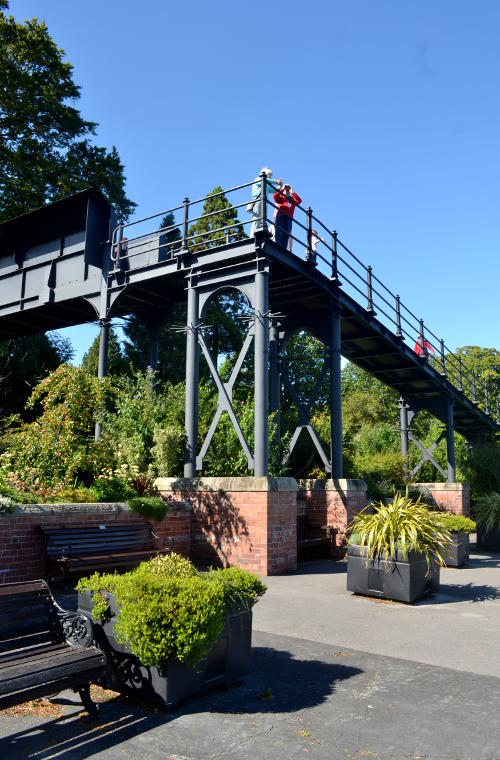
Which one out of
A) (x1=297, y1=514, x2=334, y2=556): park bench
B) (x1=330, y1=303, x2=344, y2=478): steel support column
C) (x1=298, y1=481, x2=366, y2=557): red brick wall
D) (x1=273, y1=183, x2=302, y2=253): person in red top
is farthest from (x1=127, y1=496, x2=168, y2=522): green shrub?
(x1=273, y1=183, x2=302, y2=253): person in red top

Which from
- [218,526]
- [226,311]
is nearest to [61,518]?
[218,526]

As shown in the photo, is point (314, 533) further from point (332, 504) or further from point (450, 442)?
point (450, 442)

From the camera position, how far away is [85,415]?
11805 millimetres

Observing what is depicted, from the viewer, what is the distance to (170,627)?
13.3ft

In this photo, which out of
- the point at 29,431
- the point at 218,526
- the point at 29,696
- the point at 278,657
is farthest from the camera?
the point at 29,431

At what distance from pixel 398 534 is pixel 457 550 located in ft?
13.4

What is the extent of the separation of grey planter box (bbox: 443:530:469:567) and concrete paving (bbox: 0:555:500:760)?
16.2ft

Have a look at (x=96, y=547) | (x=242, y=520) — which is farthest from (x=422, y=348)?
(x=96, y=547)

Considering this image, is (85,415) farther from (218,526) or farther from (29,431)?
(218,526)

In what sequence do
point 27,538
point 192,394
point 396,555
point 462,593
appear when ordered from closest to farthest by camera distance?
1. point 27,538
2. point 396,555
3. point 462,593
4. point 192,394

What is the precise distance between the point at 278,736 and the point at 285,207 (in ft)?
35.9

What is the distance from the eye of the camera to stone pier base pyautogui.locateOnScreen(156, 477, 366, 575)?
10.0 meters

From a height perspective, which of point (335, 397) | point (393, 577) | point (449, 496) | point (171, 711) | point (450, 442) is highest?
point (335, 397)

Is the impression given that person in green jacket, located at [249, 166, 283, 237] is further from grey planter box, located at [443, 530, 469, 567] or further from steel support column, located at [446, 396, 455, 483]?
steel support column, located at [446, 396, 455, 483]
